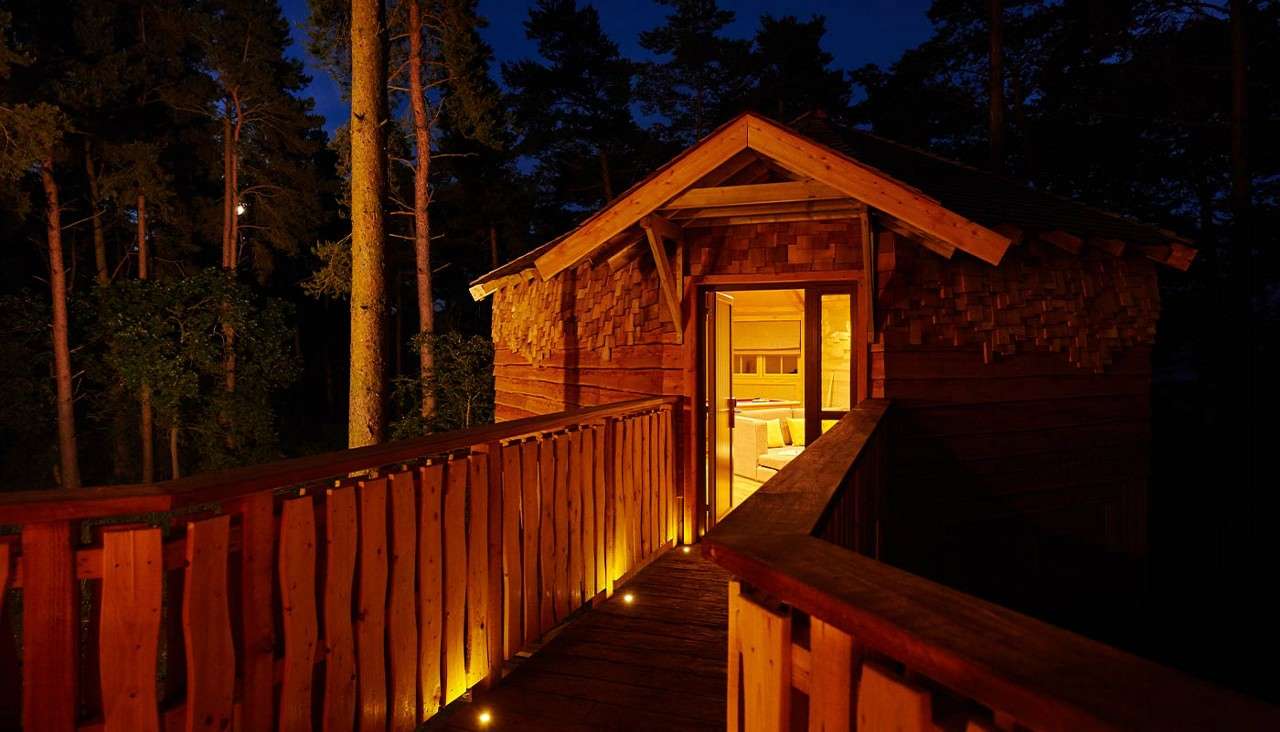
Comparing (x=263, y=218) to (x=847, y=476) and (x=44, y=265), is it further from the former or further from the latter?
(x=847, y=476)

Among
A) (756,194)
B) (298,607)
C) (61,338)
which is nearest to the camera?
(298,607)

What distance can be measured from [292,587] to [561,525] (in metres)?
1.92

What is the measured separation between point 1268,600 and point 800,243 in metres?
9.31

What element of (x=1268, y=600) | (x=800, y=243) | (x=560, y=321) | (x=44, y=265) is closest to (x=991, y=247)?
(x=800, y=243)

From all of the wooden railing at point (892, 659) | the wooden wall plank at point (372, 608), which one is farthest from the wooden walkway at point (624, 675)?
the wooden railing at point (892, 659)

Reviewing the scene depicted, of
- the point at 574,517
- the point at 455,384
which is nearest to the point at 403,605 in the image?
the point at 574,517

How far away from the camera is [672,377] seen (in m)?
6.48

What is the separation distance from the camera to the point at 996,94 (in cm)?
1362

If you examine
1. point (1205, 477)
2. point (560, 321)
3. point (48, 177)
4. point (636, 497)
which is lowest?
point (1205, 477)

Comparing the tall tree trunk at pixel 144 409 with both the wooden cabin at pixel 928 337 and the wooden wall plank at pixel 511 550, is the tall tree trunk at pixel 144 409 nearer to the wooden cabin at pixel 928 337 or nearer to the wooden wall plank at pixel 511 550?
the wooden cabin at pixel 928 337

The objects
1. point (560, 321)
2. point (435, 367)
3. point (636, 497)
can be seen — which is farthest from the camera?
point (435, 367)

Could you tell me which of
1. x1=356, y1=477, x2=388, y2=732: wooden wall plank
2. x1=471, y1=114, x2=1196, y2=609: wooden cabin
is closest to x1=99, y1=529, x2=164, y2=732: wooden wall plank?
x1=356, y1=477, x2=388, y2=732: wooden wall plank

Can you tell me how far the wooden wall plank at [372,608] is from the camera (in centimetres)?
266

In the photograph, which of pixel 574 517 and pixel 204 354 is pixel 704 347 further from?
pixel 204 354
